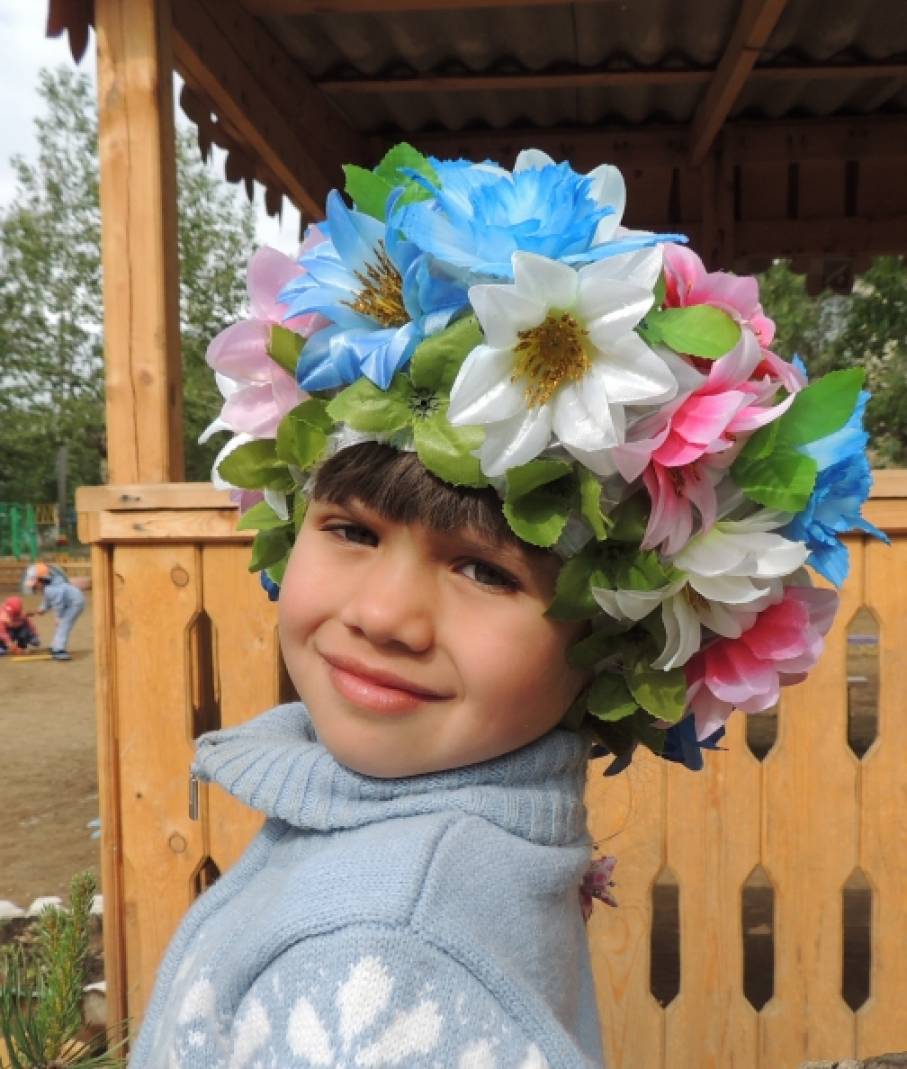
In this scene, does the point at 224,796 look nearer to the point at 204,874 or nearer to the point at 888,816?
the point at 204,874

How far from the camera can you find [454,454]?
3.71 feet

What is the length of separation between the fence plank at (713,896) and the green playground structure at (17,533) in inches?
1069

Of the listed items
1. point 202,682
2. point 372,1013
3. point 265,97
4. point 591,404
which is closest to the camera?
point 372,1013

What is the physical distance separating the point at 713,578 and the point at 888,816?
198 cm

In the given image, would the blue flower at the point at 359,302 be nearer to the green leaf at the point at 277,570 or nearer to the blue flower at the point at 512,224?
the blue flower at the point at 512,224

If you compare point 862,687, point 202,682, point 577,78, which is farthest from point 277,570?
point 862,687

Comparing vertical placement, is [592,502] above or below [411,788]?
above

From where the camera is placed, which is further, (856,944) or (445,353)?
(856,944)

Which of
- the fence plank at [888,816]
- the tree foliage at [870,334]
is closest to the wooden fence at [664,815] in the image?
the fence plank at [888,816]

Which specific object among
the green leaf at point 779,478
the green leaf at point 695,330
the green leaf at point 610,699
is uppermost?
the green leaf at point 695,330

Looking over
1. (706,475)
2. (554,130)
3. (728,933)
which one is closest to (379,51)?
(554,130)

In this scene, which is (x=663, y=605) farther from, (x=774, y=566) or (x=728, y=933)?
(x=728, y=933)

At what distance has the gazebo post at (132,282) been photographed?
3.08 meters

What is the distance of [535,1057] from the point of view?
3.28 feet
